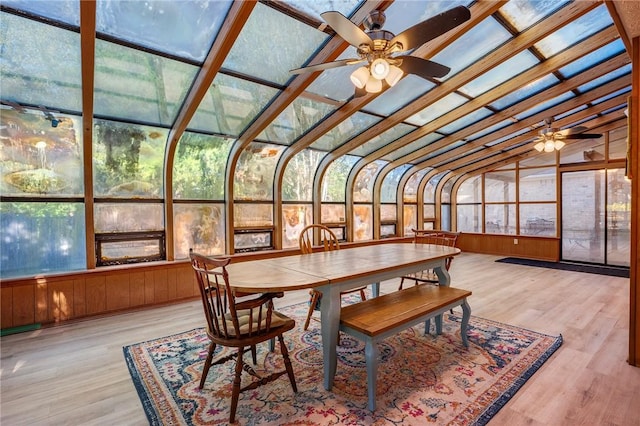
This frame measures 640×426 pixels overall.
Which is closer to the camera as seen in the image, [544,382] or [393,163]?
[544,382]

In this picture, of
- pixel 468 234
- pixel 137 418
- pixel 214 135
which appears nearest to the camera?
pixel 137 418

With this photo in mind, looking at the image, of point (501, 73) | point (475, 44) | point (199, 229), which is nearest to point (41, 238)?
point (199, 229)

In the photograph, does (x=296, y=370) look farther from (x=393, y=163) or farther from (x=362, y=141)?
(x=393, y=163)

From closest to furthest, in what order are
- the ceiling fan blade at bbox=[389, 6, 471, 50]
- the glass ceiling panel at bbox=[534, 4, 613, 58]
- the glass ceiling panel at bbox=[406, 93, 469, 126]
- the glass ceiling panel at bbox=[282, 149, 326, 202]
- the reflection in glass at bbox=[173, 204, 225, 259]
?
the ceiling fan blade at bbox=[389, 6, 471, 50] → the glass ceiling panel at bbox=[534, 4, 613, 58] → the glass ceiling panel at bbox=[406, 93, 469, 126] → the reflection in glass at bbox=[173, 204, 225, 259] → the glass ceiling panel at bbox=[282, 149, 326, 202]

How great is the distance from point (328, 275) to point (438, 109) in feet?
12.3

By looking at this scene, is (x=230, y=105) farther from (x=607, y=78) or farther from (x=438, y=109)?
(x=607, y=78)

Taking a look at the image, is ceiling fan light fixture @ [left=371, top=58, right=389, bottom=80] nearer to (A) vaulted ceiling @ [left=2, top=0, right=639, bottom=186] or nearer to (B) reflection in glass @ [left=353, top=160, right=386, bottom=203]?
(A) vaulted ceiling @ [left=2, top=0, right=639, bottom=186]

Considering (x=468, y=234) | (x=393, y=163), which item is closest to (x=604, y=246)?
(x=468, y=234)

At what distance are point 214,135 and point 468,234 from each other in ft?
24.3

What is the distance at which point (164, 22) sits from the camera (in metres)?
2.39

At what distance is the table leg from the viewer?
205 centimetres

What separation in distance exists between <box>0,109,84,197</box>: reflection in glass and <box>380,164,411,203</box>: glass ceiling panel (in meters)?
5.75

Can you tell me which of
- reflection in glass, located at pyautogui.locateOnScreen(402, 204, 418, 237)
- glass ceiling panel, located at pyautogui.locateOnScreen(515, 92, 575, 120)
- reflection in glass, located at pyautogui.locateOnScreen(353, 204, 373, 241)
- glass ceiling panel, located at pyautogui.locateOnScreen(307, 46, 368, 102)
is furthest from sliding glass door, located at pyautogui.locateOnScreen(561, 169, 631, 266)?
glass ceiling panel, located at pyautogui.locateOnScreen(307, 46, 368, 102)

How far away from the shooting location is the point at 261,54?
2.89 m
